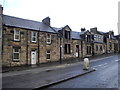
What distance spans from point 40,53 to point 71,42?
8851 millimetres

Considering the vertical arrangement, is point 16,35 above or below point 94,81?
above

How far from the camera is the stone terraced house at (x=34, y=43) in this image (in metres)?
19.1

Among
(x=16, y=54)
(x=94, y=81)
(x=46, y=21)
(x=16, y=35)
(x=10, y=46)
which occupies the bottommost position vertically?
(x=94, y=81)

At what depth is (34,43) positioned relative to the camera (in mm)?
22344

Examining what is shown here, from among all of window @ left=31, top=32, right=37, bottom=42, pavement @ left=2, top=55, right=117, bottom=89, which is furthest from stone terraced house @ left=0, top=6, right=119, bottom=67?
pavement @ left=2, top=55, right=117, bottom=89

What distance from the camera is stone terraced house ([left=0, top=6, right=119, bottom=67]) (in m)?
19.1

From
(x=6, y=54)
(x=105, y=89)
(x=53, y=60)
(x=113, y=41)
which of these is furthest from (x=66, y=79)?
(x=113, y=41)

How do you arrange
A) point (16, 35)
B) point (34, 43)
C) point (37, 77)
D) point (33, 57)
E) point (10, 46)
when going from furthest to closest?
1. point (34, 43)
2. point (33, 57)
3. point (16, 35)
4. point (10, 46)
5. point (37, 77)

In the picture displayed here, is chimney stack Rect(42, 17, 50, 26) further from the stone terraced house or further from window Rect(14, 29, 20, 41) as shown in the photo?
window Rect(14, 29, 20, 41)

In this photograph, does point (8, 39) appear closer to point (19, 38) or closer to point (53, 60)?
point (19, 38)

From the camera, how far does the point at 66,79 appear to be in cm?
1039

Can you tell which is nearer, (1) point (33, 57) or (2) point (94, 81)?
(2) point (94, 81)

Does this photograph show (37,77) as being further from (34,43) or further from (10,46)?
(34,43)

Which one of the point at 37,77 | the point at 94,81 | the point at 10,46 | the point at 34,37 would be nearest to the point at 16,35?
the point at 10,46
